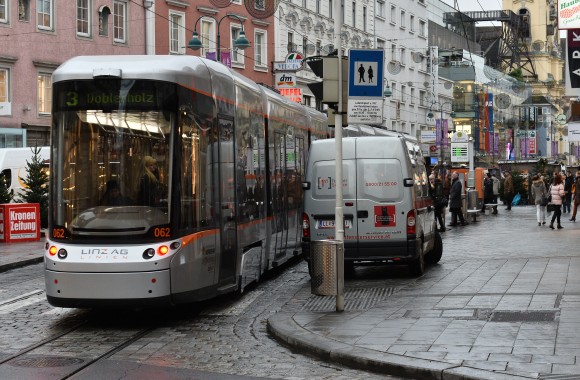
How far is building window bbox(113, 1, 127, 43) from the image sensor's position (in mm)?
45469

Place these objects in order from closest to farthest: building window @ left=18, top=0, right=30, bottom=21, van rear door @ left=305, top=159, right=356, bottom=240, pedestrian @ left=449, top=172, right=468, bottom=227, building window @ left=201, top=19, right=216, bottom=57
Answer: van rear door @ left=305, top=159, right=356, bottom=240 → pedestrian @ left=449, top=172, right=468, bottom=227 → building window @ left=18, top=0, right=30, bottom=21 → building window @ left=201, top=19, right=216, bottom=57

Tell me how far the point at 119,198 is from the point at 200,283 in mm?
1509

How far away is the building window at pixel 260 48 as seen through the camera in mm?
54531

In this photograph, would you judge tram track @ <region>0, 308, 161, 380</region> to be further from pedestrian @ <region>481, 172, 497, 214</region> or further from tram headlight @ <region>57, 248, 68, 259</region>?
pedestrian @ <region>481, 172, 497, 214</region>

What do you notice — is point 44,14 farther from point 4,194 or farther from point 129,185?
point 129,185

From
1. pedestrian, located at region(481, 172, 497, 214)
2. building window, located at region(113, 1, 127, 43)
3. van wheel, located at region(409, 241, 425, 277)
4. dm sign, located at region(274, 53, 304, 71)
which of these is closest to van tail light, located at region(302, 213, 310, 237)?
van wheel, located at region(409, 241, 425, 277)

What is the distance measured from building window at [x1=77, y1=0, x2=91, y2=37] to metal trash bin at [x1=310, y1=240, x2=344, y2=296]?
105ft

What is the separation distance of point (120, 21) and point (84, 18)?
2.31m

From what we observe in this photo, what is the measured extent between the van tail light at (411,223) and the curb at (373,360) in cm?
589

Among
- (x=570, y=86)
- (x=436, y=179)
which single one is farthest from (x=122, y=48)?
(x=570, y=86)

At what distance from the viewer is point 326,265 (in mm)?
13148

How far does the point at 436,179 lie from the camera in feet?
120

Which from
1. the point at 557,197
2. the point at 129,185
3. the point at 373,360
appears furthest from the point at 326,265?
the point at 557,197

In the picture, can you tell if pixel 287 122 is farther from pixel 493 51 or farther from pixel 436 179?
pixel 493 51
